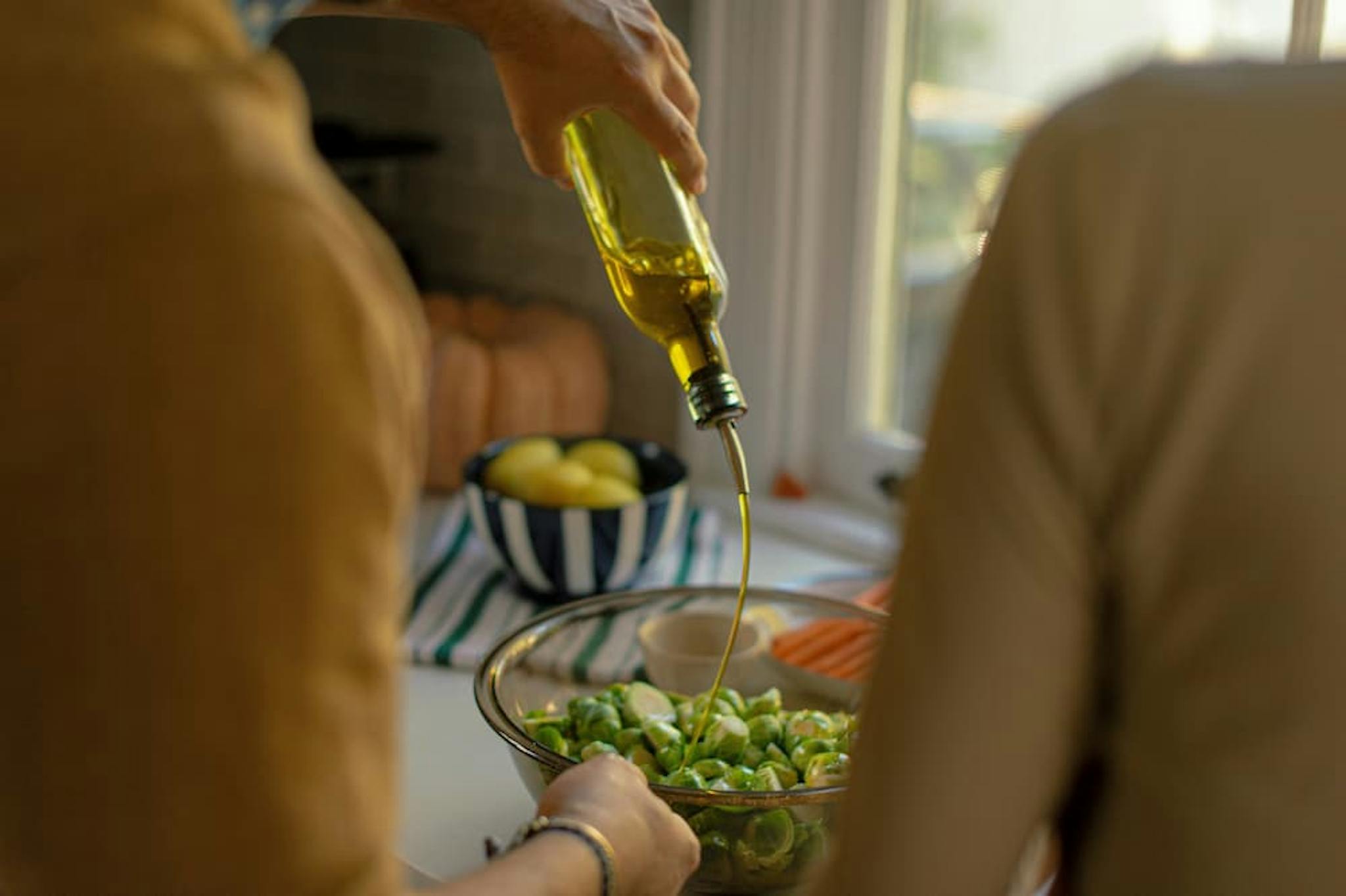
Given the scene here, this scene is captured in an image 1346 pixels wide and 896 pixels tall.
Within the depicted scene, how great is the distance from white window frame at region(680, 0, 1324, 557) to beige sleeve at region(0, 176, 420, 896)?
4.39ft

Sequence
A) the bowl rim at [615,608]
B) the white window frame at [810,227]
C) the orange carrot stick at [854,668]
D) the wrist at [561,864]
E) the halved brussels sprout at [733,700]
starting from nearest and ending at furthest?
the wrist at [561,864], the bowl rim at [615,608], the halved brussels sprout at [733,700], the orange carrot stick at [854,668], the white window frame at [810,227]

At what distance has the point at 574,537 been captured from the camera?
1557 millimetres

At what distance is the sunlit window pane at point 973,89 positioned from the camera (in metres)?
1.51

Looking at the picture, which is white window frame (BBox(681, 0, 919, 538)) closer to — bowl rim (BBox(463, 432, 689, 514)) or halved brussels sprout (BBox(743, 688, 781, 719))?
bowl rim (BBox(463, 432, 689, 514))

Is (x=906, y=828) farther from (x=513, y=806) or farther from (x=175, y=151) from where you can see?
(x=513, y=806)

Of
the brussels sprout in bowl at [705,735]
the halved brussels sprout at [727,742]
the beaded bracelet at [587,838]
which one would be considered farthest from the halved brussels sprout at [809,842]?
the beaded bracelet at [587,838]

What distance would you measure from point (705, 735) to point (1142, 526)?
2.05 feet

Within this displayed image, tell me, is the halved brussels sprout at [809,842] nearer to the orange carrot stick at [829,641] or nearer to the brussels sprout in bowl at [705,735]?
the brussels sprout in bowl at [705,735]

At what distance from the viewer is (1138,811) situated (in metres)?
0.52

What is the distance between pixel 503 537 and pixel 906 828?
1.09 meters

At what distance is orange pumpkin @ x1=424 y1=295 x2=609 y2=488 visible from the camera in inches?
77.3

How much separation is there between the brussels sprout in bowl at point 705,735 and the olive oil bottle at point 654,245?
0.12 feet

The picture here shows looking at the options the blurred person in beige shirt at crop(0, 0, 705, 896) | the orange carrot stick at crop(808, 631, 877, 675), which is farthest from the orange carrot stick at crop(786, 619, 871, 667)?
the blurred person in beige shirt at crop(0, 0, 705, 896)

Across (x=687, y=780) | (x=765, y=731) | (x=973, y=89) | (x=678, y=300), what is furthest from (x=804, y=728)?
(x=973, y=89)
